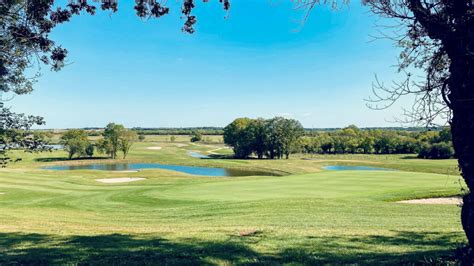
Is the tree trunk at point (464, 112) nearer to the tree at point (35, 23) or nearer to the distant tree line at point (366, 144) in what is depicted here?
the tree at point (35, 23)

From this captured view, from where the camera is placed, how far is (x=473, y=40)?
14.8ft

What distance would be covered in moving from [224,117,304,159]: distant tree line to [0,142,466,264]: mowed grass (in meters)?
63.5

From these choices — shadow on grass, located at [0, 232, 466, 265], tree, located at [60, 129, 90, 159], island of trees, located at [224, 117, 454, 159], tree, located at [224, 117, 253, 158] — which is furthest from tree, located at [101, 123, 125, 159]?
shadow on grass, located at [0, 232, 466, 265]

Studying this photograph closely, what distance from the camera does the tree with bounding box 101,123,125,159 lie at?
84.4 metres

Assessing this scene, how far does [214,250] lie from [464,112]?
5319mm

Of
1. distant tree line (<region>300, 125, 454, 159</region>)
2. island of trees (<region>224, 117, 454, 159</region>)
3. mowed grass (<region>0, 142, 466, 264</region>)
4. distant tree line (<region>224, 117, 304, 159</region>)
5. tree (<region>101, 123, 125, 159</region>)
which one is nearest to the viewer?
mowed grass (<region>0, 142, 466, 264</region>)

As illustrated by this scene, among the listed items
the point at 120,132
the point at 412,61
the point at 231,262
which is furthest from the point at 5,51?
the point at 120,132

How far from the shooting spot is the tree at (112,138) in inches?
3323

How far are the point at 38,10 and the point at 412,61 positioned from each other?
7921 mm

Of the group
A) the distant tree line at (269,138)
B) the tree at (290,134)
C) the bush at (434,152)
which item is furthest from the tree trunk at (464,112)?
the tree at (290,134)

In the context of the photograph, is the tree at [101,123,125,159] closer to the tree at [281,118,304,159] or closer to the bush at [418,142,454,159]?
the tree at [281,118,304,159]

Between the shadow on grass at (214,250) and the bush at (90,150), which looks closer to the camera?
the shadow on grass at (214,250)

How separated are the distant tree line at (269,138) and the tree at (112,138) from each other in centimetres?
3166

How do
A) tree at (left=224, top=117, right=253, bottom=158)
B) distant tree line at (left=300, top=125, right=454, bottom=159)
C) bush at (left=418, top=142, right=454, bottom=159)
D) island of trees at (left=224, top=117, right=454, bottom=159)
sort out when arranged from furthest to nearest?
distant tree line at (left=300, top=125, right=454, bottom=159), tree at (left=224, top=117, right=253, bottom=158), island of trees at (left=224, top=117, right=454, bottom=159), bush at (left=418, top=142, right=454, bottom=159)
